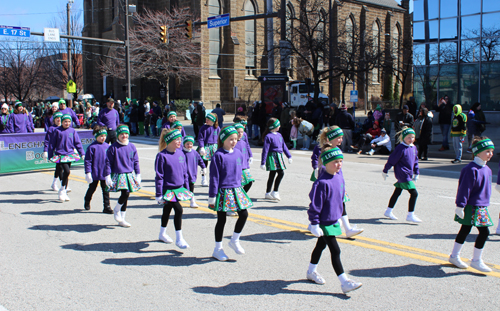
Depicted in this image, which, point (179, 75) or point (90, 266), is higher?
point (179, 75)

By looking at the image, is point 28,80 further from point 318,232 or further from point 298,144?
point 318,232

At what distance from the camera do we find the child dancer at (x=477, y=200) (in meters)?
5.17

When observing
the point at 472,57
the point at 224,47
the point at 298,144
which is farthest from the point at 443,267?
the point at 224,47

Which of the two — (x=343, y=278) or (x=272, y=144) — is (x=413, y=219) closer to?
(x=272, y=144)

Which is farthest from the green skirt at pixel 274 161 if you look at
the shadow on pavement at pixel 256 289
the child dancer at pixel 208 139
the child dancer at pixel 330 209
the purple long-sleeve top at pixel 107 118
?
the purple long-sleeve top at pixel 107 118

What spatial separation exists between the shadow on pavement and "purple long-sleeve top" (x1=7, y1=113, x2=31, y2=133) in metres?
11.1

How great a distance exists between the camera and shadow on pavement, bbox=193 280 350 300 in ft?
15.5

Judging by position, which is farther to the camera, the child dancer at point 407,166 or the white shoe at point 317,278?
the child dancer at point 407,166

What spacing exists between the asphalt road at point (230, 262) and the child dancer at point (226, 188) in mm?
345

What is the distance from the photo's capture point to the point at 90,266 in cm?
561

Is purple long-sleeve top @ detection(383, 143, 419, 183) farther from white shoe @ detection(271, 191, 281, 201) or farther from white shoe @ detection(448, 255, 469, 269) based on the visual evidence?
white shoe @ detection(271, 191, 281, 201)

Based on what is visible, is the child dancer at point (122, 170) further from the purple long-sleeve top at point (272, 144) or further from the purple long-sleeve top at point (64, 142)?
the purple long-sleeve top at point (64, 142)

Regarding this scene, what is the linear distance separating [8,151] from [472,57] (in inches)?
900

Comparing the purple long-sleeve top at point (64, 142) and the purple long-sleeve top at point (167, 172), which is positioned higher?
the purple long-sleeve top at point (64, 142)
